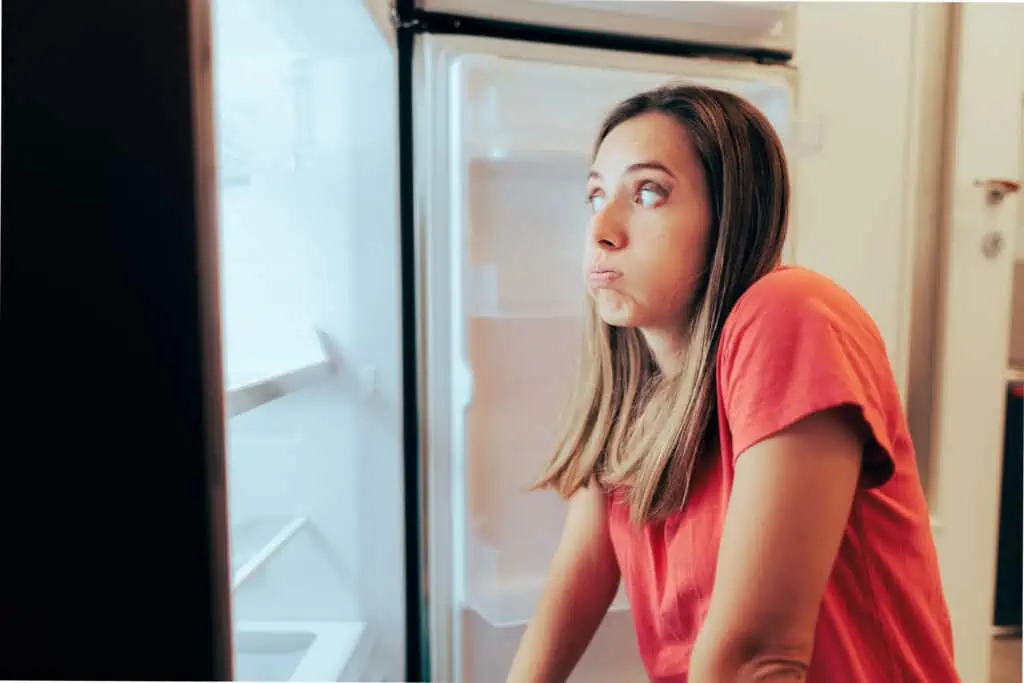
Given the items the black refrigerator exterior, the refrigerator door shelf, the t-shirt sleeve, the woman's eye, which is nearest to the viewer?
the black refrigerator exterior

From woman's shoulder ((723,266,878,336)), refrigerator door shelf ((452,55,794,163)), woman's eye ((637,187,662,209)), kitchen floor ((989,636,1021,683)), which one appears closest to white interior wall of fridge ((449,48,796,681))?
refrigerator door shelf ((452,55,794,163))

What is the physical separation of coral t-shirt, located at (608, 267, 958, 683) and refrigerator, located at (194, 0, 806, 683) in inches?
7.7

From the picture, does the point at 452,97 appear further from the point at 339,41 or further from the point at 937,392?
the point at 937,392

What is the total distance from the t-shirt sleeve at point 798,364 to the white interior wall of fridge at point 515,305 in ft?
0.72

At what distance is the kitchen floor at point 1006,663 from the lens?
69 centimetres

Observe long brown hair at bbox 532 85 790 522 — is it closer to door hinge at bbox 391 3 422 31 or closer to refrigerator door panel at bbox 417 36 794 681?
refrigerator door panel at bbox 417 36 794 681

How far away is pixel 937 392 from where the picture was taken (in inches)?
31.0

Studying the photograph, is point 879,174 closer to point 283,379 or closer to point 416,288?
point 416,288

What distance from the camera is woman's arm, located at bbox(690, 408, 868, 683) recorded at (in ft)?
1.76

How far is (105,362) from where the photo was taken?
39cm

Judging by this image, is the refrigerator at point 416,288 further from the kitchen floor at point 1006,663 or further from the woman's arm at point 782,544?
the kitchen floor at point 1006,663

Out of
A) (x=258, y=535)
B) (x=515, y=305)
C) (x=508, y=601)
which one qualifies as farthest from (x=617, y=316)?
(x=258, y=535)

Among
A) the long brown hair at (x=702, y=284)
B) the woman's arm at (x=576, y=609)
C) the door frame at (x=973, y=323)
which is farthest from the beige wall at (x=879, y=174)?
the woman's arm at (x=576, y=609)

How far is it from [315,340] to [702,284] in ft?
1.66
